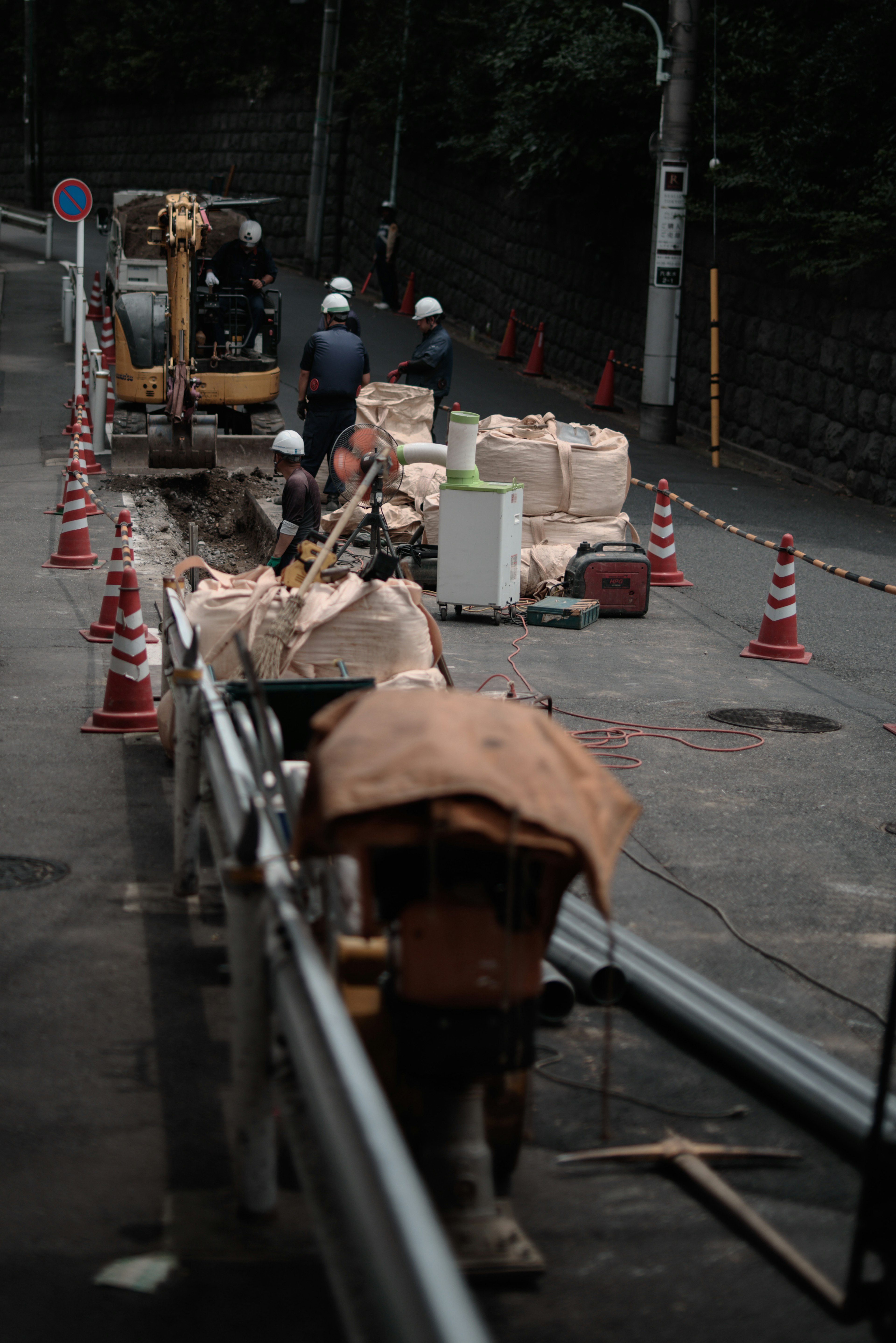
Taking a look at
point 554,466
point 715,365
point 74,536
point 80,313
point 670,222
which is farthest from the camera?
point 670,222

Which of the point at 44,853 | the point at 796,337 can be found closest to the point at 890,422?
the point at 796,337

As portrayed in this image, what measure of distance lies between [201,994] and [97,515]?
10.8 metres

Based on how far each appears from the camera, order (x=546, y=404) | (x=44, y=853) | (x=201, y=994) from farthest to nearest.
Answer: (x=546, y=404)
(x=44, y=853)
(x=201, y=994)

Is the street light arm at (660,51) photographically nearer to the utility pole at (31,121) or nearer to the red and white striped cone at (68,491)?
the red and white striped cone at (68,491)

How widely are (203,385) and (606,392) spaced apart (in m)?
8.41

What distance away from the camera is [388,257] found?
33094 millimetres

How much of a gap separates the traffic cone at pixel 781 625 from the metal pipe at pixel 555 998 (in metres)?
6.27

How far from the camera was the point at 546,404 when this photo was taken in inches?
947

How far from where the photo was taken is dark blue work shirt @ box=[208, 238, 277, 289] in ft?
67.1

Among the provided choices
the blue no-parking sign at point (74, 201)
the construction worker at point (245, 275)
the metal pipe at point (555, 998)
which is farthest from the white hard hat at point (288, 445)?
the construction worker at point (245, 275)

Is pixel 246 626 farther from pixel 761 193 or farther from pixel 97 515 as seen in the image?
pixel 761 193

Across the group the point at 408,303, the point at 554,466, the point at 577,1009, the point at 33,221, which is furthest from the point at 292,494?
the point at 33,221

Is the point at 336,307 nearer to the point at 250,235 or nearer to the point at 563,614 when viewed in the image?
the point at 563,614

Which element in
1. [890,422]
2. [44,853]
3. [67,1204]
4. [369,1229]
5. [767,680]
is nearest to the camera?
[369,1229]
